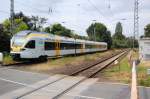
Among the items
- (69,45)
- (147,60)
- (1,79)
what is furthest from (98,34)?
(1,79)

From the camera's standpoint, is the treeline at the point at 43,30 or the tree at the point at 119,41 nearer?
the treeline at the point at 43,30

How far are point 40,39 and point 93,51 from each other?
3986cm

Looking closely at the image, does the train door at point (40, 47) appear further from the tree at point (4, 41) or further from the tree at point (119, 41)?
the tree at point (119, 41)

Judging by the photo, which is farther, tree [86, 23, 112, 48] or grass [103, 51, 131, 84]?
tree [86, 23, 112, 48]

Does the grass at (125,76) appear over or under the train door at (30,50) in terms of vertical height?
under

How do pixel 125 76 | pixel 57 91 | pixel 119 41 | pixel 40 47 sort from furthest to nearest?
pixel 119 41, pixel 40 47, pixel 125 76, pixel 57 91

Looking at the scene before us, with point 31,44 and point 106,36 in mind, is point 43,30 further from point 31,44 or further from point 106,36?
point 31,44

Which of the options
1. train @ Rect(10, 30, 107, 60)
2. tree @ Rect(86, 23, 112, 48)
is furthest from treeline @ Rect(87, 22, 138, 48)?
train @ Rect(10, 30, 107, 60)

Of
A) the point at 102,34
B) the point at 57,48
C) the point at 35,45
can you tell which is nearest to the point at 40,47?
the point at 35,45

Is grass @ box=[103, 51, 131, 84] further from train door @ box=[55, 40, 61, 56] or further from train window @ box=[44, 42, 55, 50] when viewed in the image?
train door @ box=[55, 40, 61, 56]

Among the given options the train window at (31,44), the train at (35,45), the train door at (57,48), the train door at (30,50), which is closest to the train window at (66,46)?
the train at (35,45)

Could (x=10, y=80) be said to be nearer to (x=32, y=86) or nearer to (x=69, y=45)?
(x=32, y=86)

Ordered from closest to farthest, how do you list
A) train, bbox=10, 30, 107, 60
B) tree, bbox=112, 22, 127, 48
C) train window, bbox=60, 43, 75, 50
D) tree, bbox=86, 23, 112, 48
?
train, bbox=10, 30, 107, 60 < train window, bbox=60, 43, 75, 50 < tree, bbox=86, 23, 112, 48 < tree, bbox=112, 22, 127, 48

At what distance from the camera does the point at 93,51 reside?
7206 cm
